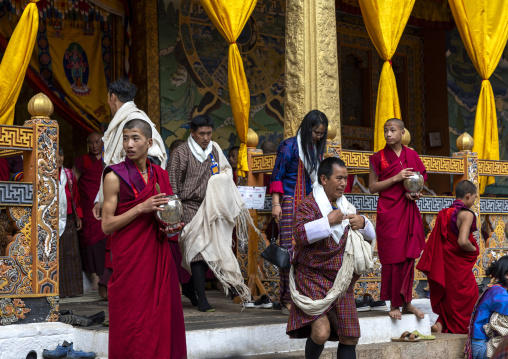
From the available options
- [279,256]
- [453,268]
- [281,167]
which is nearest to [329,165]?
[279,256]

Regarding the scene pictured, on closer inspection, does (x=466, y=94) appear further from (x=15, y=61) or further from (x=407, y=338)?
(x=15, y=61)

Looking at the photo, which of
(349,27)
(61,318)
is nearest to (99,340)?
(61,318)

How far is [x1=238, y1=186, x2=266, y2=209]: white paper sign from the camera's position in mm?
6828

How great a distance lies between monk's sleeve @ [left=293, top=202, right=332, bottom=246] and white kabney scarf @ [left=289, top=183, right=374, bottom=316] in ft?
0.27

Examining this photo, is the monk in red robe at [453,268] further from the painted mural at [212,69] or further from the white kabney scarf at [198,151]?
the painted mural at [212,69]

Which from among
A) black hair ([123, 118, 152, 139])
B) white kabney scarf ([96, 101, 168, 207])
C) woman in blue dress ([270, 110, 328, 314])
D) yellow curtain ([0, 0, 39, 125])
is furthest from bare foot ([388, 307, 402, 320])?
yellow curtain ([0, 0, 39, 125])

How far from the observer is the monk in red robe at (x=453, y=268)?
698cm

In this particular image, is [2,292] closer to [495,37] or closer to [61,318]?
[61,318]

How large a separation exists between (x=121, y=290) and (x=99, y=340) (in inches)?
42.9

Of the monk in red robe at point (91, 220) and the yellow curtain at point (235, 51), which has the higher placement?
the yellow curtain at point (235, 51)

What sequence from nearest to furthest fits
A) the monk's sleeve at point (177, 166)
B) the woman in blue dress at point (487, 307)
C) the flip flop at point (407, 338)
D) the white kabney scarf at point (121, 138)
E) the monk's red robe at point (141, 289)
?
the monk's red robe at point (141, 289) → the white kabney scarf at point (121, 138) → the woman in blue dress at point (487, 307) → the flip flop at point (407, 338) → the monk's sleeve at point (177, 166)

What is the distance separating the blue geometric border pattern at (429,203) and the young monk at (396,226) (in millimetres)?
926

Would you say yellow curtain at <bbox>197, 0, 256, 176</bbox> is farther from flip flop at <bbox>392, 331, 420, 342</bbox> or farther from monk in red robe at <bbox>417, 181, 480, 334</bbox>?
flip flop at <bbox>392, 331, 420, 342</bbox>

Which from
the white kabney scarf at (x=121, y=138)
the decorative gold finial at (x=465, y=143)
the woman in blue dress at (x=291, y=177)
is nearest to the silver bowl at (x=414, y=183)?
the woman in blue dress at (x=291, y=177)
